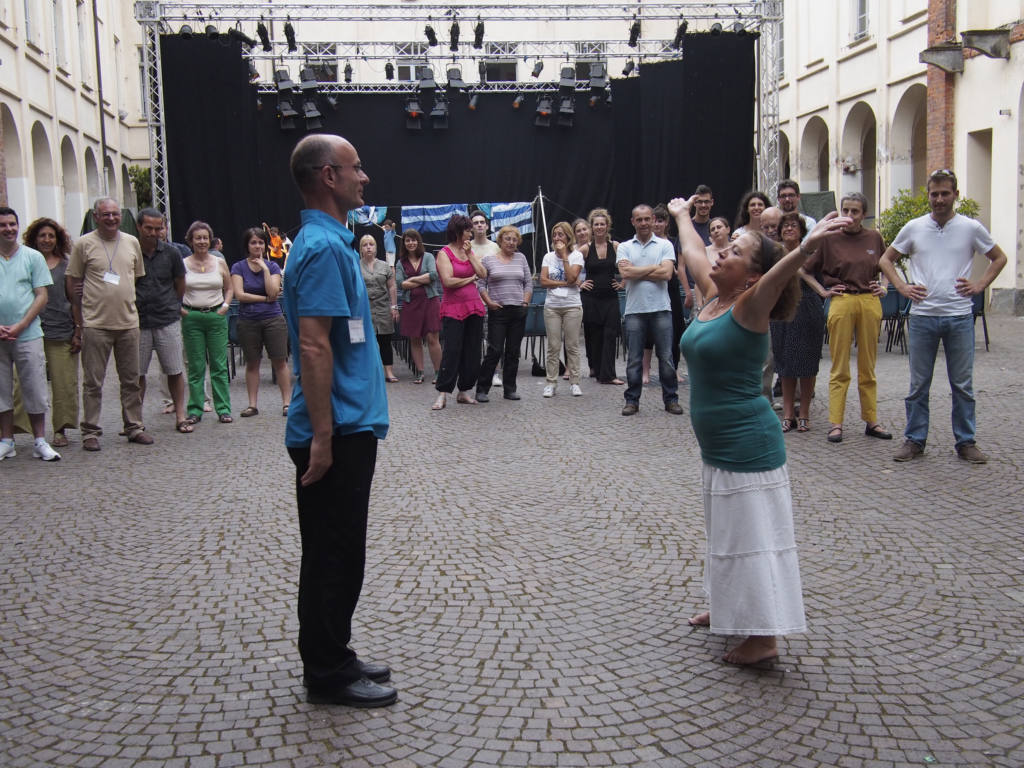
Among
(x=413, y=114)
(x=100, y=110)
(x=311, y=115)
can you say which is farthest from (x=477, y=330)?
(x=100, y=110)

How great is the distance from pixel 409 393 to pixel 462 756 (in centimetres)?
857

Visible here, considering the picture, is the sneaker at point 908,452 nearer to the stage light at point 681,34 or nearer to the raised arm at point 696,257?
the raised arm at point 696,257

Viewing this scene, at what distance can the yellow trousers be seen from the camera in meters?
7.75

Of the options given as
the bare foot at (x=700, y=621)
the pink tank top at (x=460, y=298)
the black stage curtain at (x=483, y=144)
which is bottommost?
the bare foot at (x=700, y=621)

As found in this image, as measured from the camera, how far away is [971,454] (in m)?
6.75

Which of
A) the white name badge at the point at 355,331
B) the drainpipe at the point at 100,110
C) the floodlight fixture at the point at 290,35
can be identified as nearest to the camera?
the white name badge at the point at 355,331

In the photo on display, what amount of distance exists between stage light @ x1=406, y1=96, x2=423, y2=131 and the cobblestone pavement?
14904 millimetres

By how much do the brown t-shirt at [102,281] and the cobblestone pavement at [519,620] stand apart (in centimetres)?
145

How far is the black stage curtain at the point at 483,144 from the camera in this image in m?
18.1

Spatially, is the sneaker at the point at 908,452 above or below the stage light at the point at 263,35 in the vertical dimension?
below

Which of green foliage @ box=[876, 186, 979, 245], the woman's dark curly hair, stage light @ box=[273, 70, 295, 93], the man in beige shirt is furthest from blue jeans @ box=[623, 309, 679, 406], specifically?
stage light @ box=[273, 70, 295, 93]

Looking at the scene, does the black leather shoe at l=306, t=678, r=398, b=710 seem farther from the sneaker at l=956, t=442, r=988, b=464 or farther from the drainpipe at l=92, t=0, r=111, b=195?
the drainpipe at l=92, t=0, r=111, b=195

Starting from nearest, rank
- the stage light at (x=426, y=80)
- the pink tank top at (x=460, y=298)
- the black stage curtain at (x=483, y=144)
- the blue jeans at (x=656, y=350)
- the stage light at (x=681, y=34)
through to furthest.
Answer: the blue jeans at (x=656, y=350) < the pink tank top at (x=460, y=298) < the black stage curtain at (x=483, y=144) < the stage light at (x=681, y=34) < the stage light at (x=426, y=80)

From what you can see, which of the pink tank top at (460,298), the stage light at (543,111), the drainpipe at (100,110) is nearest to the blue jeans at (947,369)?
the pink tank top at (460,298)
